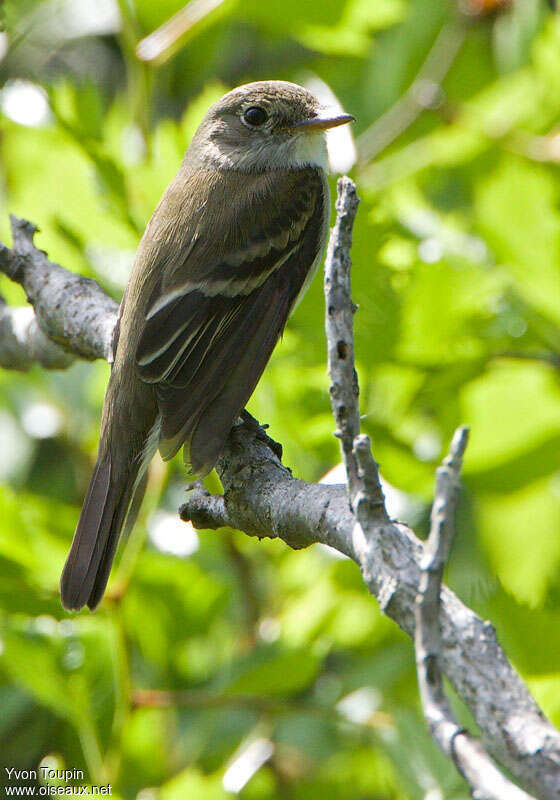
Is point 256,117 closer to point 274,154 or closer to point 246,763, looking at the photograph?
point 274,154

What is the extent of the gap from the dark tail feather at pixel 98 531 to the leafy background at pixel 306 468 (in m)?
0.10

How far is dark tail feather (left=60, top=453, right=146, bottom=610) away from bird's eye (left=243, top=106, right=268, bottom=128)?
1203 millimetres

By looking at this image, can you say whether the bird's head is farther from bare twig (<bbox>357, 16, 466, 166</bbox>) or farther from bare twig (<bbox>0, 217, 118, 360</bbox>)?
bare twig (<bbox>0, 217, 118, 360</bbox>)

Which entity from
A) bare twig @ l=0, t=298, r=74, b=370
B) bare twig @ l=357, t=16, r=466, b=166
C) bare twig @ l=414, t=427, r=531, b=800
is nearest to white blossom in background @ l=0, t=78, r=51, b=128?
bare twig @ l=0, t=298, r=74, b=370

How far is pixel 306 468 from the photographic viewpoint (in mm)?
2713

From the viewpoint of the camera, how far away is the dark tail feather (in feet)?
7.72

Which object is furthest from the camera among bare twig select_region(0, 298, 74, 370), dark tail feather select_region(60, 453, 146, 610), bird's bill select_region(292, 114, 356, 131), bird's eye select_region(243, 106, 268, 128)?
bird's eye select_region(243, 106, 268, 128)

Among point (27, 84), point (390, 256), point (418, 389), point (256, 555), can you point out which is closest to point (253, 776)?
point (256, 555)

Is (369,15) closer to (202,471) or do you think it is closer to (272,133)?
(272,133)

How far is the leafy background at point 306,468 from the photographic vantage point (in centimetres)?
241

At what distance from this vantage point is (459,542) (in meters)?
2.97

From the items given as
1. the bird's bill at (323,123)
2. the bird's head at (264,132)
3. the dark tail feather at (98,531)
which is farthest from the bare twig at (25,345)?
the bird's bill at (323,123)

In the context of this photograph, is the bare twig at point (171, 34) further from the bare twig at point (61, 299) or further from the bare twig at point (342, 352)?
the bare twig at point (342, 352)

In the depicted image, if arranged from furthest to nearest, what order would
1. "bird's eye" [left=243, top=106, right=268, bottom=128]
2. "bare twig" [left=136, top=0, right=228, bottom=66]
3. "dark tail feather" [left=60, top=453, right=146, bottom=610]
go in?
"bird's eye" [left=243, top=106, right=268, bottom=128] → "bare twig" [left=136, top=0, right=228, bottom=66] → "dark tail feather" [left=60, top=453, right=146, bottom=610]
